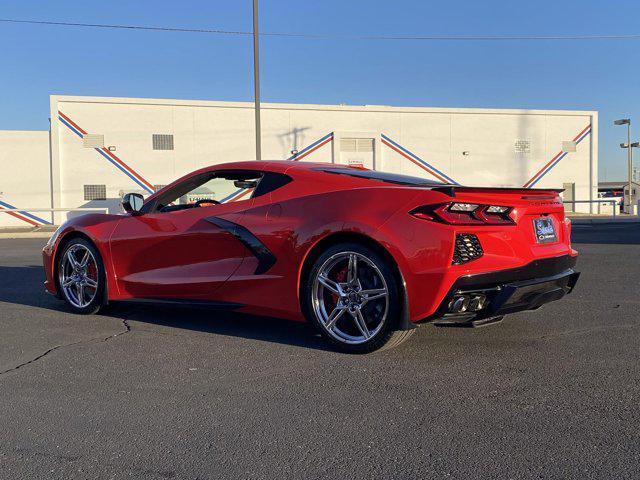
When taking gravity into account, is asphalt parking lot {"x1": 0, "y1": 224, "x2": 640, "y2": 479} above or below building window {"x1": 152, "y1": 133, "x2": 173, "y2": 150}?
below

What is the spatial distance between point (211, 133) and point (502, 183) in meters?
15.9

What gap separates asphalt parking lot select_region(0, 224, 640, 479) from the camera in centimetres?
251

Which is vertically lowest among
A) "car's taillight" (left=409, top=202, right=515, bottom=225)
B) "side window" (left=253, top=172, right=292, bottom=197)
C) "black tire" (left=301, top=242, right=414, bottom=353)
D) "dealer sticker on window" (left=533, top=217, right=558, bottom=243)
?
→ "black tire" (left=301, top=242, right=414, bottom=353)

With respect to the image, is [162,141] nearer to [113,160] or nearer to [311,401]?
[113,160]

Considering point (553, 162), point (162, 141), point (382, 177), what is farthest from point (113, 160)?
point (382, 177)

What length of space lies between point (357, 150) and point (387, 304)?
2698 cm

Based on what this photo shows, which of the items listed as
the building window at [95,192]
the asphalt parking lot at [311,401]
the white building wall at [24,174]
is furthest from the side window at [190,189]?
the white building wall at [24,174]

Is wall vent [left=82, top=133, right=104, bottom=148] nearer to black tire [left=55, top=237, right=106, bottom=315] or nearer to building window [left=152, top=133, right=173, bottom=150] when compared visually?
building window [left=152, top=133, right=173, bottom=150]

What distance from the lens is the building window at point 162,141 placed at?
2800cm

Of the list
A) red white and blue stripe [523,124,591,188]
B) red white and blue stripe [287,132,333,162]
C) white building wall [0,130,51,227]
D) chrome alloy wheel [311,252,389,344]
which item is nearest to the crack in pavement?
chrome alloy wheel [311,252,389,344]

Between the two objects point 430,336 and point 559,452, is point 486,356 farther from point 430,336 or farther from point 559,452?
point 559,452

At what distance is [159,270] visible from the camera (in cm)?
509

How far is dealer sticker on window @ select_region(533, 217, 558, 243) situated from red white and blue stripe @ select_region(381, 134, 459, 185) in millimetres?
26838

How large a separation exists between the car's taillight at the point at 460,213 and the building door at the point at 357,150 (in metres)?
26.5
